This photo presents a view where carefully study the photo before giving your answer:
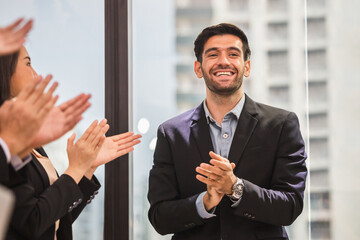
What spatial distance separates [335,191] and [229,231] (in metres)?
0.89

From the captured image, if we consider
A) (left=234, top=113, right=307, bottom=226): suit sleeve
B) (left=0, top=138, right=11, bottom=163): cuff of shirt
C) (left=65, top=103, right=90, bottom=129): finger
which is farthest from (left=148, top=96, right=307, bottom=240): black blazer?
(left=0, top=138, right=11, bottom=163): cuff of shirt

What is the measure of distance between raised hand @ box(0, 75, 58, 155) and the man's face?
43.6 inches

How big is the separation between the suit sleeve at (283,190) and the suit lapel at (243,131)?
0.15 metres

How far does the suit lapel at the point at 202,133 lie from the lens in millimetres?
2203

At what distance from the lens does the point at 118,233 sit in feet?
9.12

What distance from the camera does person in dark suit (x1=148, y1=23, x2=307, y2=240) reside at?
2.01 m

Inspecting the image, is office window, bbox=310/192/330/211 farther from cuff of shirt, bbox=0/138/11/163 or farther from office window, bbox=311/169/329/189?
cuff of shirt, bbox=0/138/11/163

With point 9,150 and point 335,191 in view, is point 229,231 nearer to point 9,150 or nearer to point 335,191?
point 335,191

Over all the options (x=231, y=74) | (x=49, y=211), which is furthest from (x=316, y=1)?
(x=49, y=211)

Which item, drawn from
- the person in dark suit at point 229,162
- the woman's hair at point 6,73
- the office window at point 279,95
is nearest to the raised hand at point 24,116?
the woman's hair at point 6,73

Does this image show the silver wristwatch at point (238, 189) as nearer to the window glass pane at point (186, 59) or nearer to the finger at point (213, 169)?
the finger at point (213, 169)

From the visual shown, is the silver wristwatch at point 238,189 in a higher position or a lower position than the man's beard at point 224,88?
lower

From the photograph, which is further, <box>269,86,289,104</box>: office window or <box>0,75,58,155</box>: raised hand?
<box>269,86,289,104</box>: office window

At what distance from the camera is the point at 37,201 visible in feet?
5.07
